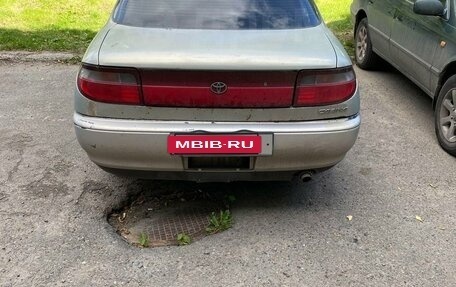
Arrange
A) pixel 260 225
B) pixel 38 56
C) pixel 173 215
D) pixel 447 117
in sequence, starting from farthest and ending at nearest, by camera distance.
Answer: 1. pixel 38 56
2. pixel 447 117
3. pixel 173 215
4. pixel 260 225

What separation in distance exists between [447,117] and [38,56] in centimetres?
531

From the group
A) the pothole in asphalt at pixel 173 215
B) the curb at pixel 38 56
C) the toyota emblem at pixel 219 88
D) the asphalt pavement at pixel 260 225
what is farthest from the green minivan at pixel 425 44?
the curb at pixel 38 56

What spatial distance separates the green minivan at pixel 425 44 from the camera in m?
4.36

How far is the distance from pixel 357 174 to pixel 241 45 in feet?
5.30

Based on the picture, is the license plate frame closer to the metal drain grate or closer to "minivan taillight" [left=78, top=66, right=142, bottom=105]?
"minivan taillight" [left=78, top=66, right=142, bottom=105]

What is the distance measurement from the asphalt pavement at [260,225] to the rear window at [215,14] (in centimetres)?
118

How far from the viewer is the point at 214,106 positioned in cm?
280

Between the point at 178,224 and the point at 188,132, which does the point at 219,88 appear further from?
the point at 178,224

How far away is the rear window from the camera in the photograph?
3.23 m

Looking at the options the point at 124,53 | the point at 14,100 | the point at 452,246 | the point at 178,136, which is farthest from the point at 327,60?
the point at 14,100

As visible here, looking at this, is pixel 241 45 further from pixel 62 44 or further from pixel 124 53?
pixel 62 44

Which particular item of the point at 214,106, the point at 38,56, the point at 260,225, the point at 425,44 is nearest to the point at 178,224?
the point at 260,225

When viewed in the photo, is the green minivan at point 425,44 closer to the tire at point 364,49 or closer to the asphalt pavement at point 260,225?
the tire at point 364,49

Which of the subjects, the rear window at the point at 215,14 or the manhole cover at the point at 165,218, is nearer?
the manhole cover at the point at 165,218
